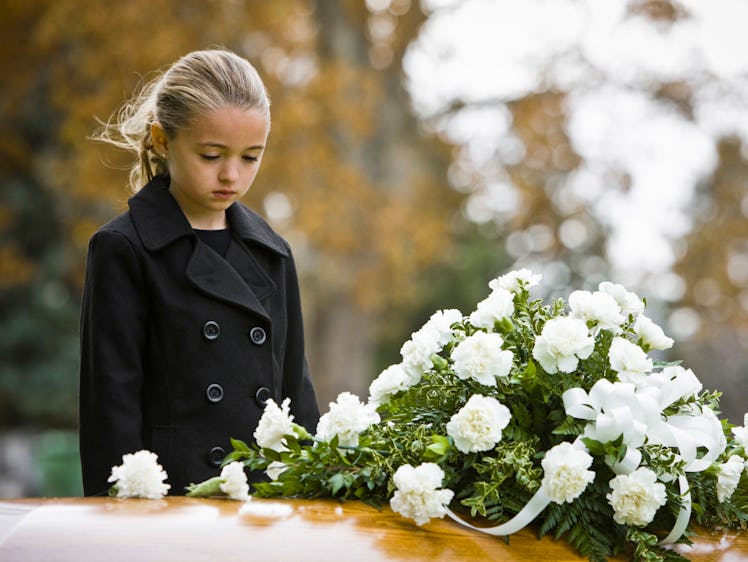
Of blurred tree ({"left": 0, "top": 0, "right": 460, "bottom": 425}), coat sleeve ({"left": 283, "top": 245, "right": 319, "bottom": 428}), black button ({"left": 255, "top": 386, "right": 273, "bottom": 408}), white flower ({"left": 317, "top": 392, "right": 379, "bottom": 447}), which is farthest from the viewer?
blurred tree ({"left": 0, "top": 0, "right": 460, "bottom": 425})

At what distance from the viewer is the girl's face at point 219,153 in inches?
112

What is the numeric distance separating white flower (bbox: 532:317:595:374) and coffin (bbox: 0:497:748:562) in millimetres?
389

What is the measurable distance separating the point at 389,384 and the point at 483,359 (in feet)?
1.13

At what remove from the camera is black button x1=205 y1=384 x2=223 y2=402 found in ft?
9.46

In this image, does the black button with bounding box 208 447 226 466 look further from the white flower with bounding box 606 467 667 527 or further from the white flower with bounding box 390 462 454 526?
the white flower with bounding box 606 467 667 527

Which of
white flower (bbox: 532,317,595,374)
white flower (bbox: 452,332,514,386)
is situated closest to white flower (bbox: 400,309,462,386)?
white flower (bbox: 452,332,514,386)

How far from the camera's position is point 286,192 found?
37.3ft

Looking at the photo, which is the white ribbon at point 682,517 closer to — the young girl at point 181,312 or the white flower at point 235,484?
the white flower at point 235,484

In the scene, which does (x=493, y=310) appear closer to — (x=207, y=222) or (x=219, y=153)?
(x=219, y=153)

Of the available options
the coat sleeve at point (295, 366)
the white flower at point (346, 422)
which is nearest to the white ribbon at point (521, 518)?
the white flower at point (346, 422)

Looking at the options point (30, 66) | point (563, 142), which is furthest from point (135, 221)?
point (563, 142)

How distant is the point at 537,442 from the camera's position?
2406 millimetres

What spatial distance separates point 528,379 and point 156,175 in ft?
4.36

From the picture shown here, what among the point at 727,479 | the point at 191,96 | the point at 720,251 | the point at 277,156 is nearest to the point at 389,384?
the point at 727,479
